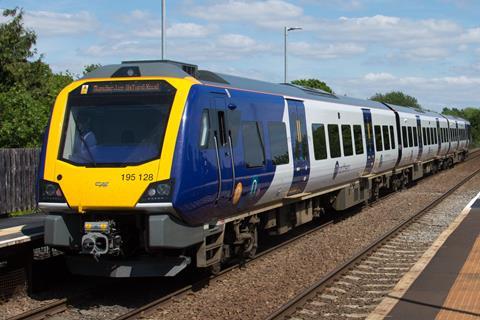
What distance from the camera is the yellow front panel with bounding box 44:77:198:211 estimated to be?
7.61 m

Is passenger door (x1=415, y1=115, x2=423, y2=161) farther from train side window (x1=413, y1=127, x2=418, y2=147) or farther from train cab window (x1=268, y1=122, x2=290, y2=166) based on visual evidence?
train cab window (x1=268, y1=122, x2=290, y2=166)

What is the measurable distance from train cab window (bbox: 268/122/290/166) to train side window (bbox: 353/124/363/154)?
5.12 meters

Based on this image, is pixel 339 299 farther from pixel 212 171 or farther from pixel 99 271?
pixel 99 271

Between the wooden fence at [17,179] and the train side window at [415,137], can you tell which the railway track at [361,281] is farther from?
the train side window at [415,137]

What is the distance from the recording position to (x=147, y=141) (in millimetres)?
7867

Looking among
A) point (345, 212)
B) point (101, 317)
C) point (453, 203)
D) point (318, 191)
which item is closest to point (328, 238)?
point (318, 191)

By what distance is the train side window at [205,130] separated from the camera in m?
8.16

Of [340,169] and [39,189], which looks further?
[340,169]

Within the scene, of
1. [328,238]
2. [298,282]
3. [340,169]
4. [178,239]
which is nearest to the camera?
[178,239]

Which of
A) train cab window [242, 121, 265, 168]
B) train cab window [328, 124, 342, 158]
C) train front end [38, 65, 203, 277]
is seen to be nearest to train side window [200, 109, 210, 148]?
train front end [38, 65, 203, 277]

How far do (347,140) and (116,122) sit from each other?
8.28 meters

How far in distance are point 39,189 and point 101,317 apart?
1796 millimetres

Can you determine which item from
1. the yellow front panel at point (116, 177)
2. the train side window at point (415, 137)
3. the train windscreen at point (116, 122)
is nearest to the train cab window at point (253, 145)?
the yellow front panel at point (116, 177)

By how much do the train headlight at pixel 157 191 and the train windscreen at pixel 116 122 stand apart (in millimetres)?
333
